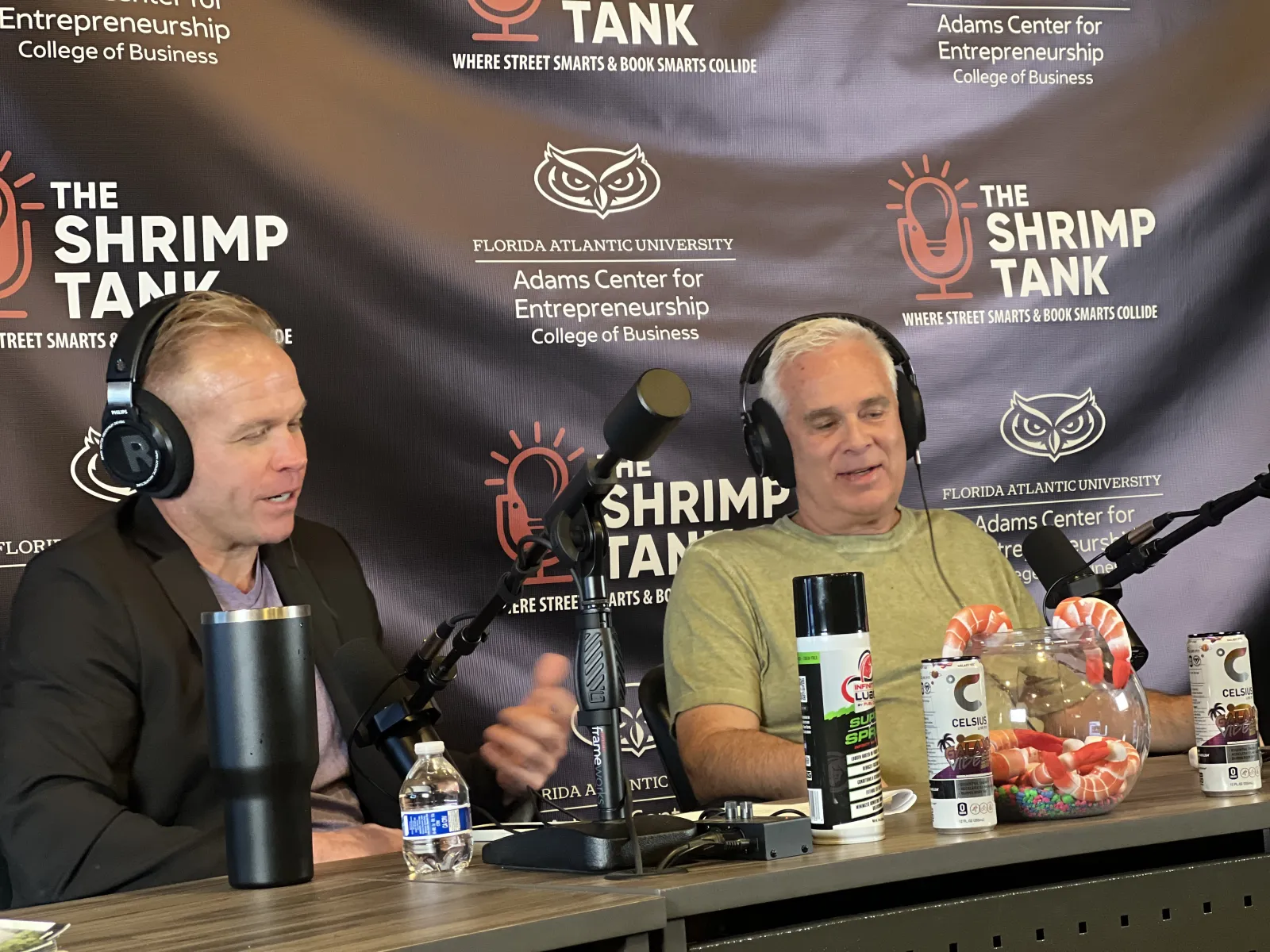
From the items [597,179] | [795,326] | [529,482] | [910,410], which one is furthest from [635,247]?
[910,410]

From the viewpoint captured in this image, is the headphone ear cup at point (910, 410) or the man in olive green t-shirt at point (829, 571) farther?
the headphone ear cup at point (910, 410)

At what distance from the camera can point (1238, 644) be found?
1855 millimetres

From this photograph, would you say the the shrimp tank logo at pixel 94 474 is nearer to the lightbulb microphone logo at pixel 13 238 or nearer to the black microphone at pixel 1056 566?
the lightbulb microphone logo at pixel 13 238

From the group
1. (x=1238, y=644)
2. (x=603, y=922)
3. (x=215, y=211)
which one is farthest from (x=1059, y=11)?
(x=603, y=922)

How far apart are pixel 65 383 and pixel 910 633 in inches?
65.7

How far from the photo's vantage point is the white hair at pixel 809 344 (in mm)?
3035

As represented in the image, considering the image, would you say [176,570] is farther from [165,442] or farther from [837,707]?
[837,707]

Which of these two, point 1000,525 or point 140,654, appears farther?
point 1000,525

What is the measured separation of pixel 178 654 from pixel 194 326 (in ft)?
1.98

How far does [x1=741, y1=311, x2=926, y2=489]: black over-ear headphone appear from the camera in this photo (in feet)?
9.98

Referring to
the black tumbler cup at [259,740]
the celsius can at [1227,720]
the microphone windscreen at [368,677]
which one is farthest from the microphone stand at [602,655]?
the celsius can at [1227,720]

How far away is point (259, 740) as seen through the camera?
175 cm

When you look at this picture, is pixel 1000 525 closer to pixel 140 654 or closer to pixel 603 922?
pixel 140 654

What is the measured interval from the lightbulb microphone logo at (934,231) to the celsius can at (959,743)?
2032mm
